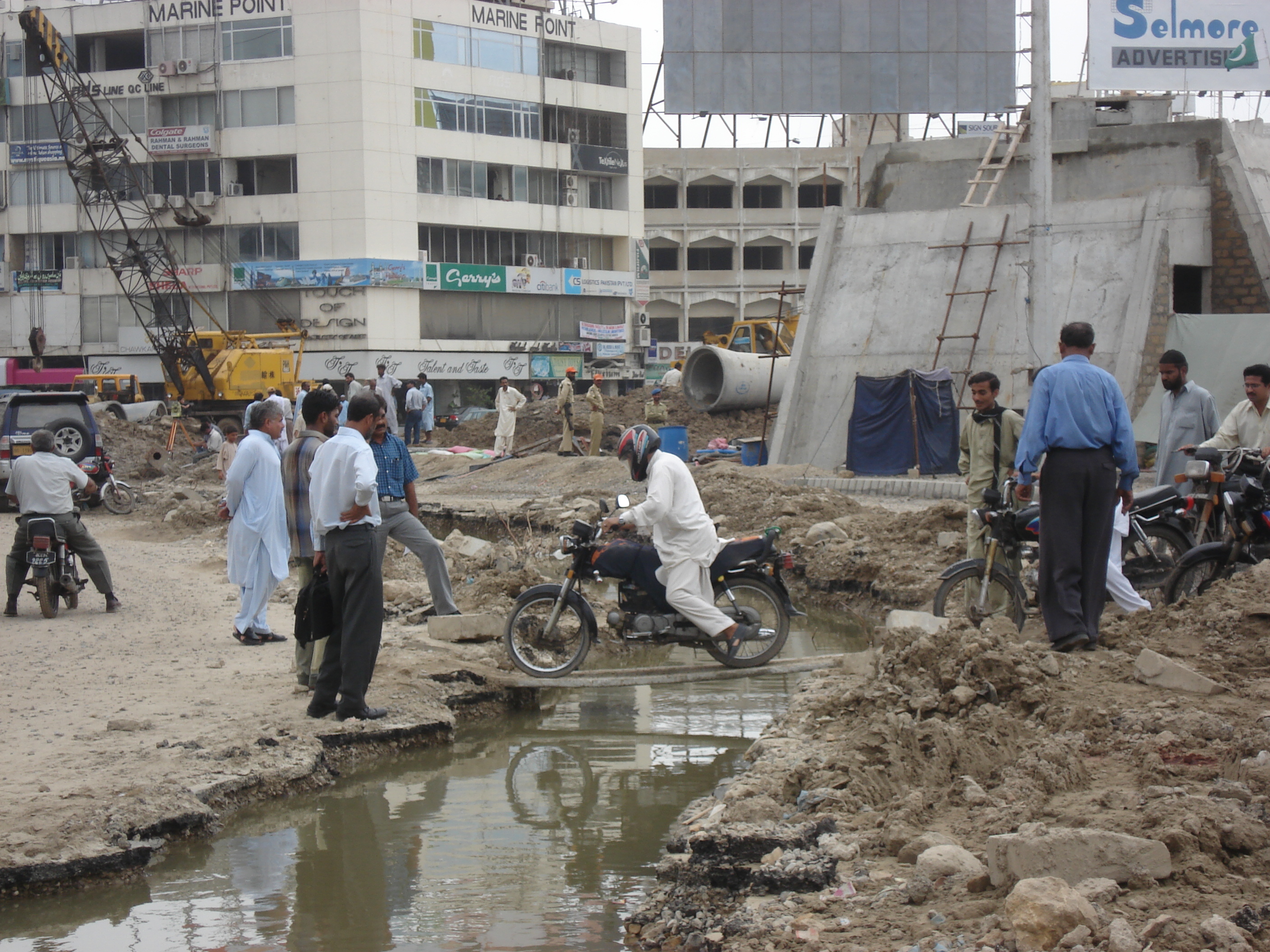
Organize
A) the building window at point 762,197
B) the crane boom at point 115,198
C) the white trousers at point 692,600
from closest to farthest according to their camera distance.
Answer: the white trousers at point 692,600, the crane boom at point 115,198, the building window at point 762,197

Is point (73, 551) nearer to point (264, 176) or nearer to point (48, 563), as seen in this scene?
point (48, 563)

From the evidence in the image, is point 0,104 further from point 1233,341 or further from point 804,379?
point 1233,341

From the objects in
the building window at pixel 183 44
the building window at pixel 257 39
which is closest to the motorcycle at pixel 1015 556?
the building window at pixel 257 39

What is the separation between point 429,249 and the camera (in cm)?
4503

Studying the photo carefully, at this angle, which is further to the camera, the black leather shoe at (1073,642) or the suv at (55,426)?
the suv at (55,426)

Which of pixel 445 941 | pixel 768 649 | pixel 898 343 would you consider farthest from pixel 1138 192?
pixel 445 941

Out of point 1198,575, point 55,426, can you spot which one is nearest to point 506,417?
point 55,426

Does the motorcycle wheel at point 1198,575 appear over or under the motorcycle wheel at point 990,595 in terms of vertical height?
over

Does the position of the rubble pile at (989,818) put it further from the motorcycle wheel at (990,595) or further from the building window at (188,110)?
the building window at (188,110)

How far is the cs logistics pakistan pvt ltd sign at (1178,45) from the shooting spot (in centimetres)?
1894

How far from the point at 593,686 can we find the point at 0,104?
4693 centimetres

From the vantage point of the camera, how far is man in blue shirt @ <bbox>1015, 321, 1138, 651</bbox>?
6176 millimetres

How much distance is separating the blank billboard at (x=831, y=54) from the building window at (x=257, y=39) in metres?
26.5

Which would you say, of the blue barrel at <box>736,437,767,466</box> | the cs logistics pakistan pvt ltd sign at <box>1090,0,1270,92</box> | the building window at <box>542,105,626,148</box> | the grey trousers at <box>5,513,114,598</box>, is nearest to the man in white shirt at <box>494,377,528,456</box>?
the blue barrel at <box>736,437,767,466</box>
